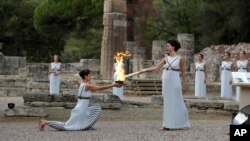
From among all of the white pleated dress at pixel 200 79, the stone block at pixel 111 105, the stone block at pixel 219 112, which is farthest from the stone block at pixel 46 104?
the white pleated dress at pixel 200 79

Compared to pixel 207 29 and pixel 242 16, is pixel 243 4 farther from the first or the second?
pixel 207 29

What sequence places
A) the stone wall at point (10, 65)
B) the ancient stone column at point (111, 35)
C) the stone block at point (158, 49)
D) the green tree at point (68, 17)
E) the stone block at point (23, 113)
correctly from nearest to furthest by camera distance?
1. the stone block at point (23, 113)
2. the ancient stone column at point (111, 35)
3. the stone wall at point (10, 65)
4. the stone block at point (158, 49)
5. the green tree at point (68, 17)

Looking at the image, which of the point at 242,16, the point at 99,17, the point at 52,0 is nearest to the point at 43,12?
the point at 52,0

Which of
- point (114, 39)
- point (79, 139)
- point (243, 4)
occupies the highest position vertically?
point (243, 4)

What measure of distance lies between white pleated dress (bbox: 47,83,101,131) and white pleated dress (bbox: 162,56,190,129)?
1.35 m

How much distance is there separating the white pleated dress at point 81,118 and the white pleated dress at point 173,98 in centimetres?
135

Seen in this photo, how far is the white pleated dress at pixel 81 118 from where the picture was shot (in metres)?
12.6

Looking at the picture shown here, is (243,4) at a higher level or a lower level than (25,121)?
higher

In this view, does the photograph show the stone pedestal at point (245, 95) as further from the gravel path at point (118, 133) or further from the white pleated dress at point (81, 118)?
the white pleated dress at point (81, 118)

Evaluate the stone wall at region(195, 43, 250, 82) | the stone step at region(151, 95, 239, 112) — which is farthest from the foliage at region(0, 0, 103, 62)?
the stone step at region(151, 95, 239, 112)

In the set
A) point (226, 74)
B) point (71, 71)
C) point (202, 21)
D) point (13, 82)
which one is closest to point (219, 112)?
point (226, 74)

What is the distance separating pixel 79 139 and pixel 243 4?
30.2 meters

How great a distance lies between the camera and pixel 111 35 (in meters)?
30.4

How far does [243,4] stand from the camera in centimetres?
3969
